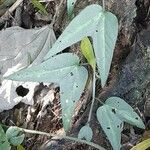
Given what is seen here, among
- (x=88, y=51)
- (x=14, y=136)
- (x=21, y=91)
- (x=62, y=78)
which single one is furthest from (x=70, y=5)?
(x=14, y=136)

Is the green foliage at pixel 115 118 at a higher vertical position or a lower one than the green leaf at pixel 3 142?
higher

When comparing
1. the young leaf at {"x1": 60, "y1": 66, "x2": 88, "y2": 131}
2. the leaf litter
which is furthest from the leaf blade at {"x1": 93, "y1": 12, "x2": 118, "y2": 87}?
the leaf litter

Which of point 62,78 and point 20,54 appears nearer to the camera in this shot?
point 62,78

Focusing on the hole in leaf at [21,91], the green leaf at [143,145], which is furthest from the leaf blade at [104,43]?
the hole in leaf at [21,91]

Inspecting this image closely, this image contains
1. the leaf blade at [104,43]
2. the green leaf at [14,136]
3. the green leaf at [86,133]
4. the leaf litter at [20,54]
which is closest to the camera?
the leaf blade at [104,43]

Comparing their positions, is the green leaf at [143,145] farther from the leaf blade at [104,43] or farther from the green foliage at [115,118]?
the leaf blade at [104,43]

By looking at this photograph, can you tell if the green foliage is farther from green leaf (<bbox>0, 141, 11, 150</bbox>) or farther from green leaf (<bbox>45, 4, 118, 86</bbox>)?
green leaf (<bbox>0, 141, 11, 150</bbox>)

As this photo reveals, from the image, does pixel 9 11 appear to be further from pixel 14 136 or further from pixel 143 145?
pixel 143 145
